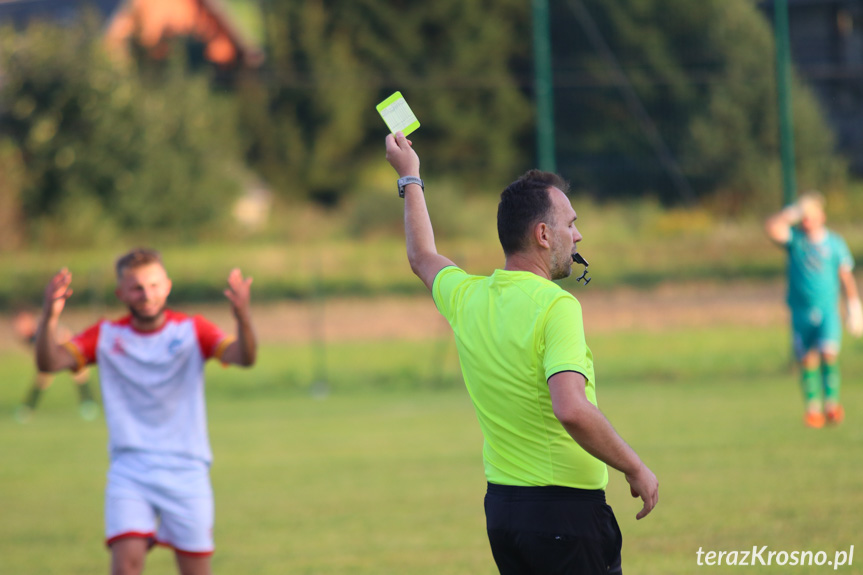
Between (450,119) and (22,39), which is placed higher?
(22,39)

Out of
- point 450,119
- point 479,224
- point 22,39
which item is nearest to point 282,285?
point 479,224

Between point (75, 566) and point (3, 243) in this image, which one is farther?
point (3, 243)

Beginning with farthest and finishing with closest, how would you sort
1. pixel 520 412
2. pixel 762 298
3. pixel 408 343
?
pixel 408 343 → pixel 762 298 → pixel 520 412

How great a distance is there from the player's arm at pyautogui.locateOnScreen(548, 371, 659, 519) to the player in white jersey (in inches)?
100

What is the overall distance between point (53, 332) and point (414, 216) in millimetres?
2337

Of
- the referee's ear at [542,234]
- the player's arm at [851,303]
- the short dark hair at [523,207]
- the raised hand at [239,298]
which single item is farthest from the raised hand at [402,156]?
the player's arm at [851,303]

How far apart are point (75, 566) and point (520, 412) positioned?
4.81 metres

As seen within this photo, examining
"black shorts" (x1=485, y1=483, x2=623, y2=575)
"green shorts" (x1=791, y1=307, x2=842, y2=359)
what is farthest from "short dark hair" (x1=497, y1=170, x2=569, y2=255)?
"green shorts" (x1=791, y1=307, x2=842, y2=359)

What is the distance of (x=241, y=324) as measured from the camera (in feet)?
17.1

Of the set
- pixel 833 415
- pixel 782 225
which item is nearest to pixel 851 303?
pixel 782 225

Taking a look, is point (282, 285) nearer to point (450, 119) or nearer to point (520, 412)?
point (450, 119)

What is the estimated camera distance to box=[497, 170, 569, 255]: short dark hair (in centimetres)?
323

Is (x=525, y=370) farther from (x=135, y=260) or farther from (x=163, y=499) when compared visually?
(x=135, y=260)

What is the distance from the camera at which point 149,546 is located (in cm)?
500
